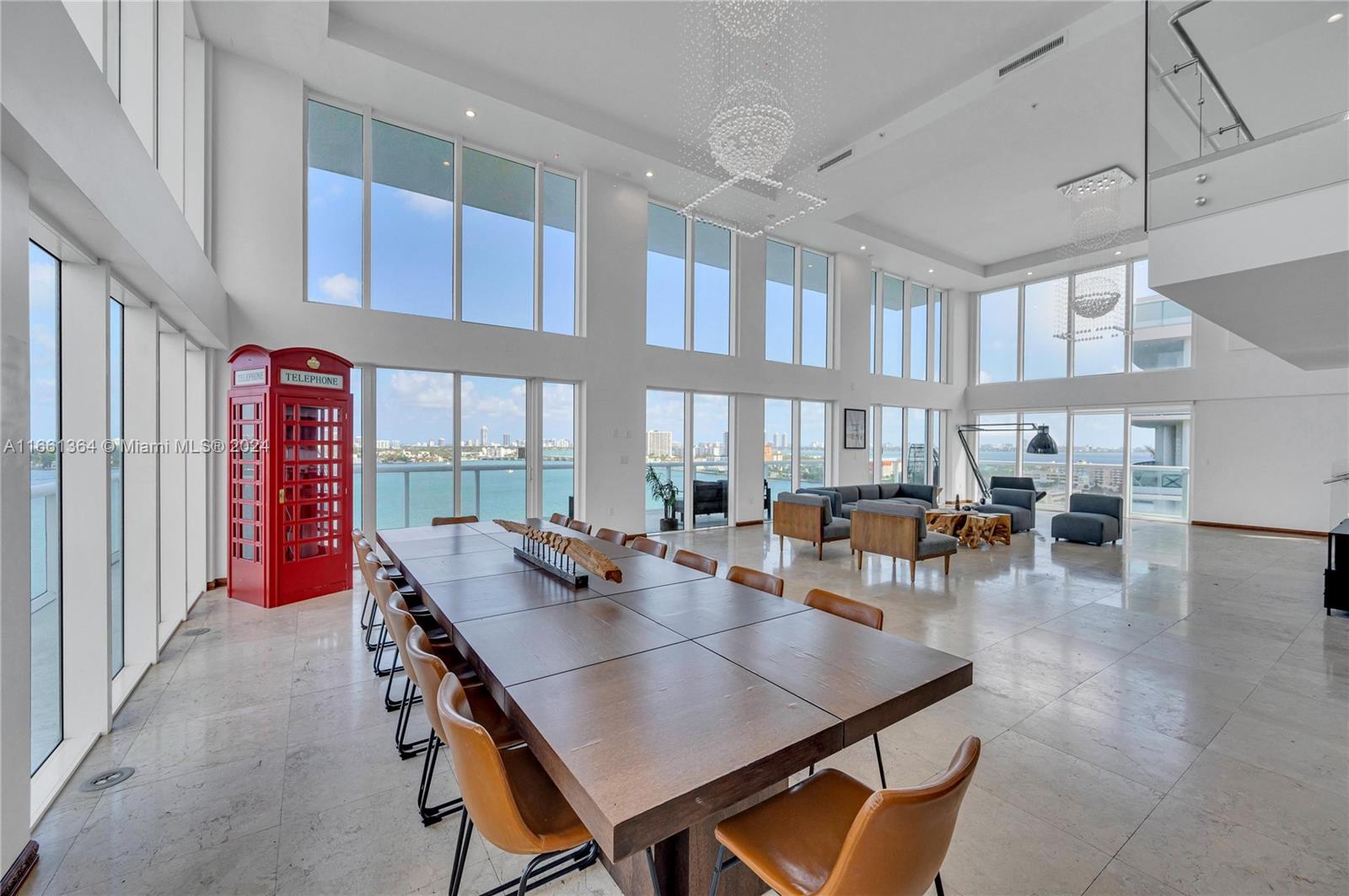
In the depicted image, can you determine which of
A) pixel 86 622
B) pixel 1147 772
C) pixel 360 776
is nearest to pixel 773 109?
pixel 1147 772

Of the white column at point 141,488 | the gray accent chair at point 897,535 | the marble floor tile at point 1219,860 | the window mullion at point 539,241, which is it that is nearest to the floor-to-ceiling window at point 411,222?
the window mullion at point 539,241

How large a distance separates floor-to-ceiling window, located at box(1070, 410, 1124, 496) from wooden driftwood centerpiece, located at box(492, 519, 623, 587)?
12178 millimetres

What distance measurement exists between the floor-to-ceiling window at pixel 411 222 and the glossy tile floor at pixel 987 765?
368 centimetres

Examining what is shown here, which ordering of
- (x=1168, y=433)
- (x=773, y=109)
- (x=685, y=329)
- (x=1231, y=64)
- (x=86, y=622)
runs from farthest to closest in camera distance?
(x=1168, y=433) < (x=685, y=329) < (x=773, y=109) < (x=1231, y=64) < (x=86, y=622)

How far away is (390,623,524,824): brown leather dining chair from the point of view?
1679mm

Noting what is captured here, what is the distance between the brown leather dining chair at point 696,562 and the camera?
3084mm

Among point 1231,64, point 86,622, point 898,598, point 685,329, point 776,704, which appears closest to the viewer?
point 776,704

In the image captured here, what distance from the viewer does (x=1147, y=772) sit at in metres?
A: 2.37

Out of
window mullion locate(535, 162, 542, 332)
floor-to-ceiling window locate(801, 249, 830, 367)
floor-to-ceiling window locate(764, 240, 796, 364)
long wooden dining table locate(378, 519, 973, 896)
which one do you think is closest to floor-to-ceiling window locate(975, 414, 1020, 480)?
floor-to-ceiling window locate(801, 249, 830, 367)

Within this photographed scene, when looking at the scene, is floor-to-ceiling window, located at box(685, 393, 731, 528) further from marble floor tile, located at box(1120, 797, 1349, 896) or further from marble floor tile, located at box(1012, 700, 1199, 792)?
marble floor tile, located at box(1120, 797, 1349, 896)

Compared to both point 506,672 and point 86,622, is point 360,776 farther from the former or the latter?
point 86,622

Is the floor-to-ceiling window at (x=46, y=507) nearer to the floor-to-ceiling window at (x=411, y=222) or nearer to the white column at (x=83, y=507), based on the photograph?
the white column at (x=83, y=507)

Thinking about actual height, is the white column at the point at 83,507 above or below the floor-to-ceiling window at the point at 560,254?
below

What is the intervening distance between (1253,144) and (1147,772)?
10.0 ft
